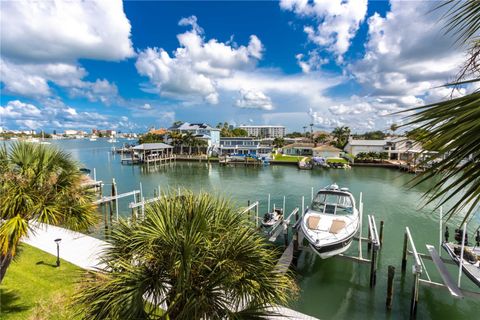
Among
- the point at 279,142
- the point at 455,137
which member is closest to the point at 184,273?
the point at 455,137

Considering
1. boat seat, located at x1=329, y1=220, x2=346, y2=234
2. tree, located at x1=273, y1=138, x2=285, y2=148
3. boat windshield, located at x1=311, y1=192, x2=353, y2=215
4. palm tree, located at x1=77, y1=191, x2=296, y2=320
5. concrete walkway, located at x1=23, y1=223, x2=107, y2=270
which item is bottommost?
concrete walkway, located at x1=23, y1=223, x2=107, y2=270

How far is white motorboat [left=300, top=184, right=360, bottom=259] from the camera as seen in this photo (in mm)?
11562

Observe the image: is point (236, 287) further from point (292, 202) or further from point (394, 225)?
point (292, 202)

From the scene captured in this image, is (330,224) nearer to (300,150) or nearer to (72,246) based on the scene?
(72,246)

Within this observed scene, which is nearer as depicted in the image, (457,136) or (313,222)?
(457,136)

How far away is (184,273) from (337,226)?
10396 millimetres

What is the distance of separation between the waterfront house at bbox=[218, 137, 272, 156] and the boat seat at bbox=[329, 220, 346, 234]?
5054 cm

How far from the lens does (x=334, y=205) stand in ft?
45.5

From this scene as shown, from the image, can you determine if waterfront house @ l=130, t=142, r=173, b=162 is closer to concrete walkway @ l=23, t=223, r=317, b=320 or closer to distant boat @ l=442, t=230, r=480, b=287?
concrete walkway @ l=23, t=223, r=317, b=320

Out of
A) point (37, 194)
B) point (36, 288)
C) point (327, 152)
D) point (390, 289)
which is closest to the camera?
point (37, 194)

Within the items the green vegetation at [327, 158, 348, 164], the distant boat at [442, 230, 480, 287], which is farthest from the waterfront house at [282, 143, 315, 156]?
the distant boat at [442, 230, 480, 287]

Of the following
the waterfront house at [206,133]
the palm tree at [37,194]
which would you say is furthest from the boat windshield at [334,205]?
the waterfront house at [206,133]

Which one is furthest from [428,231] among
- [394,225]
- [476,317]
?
[476,317]

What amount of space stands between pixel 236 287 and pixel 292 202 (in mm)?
22517
